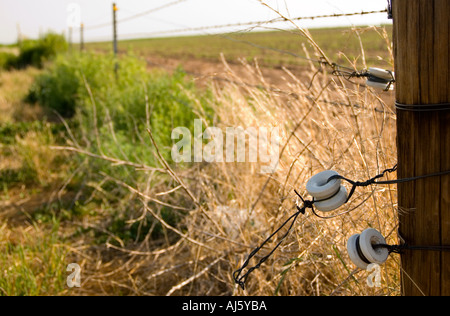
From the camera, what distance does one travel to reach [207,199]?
129 inches

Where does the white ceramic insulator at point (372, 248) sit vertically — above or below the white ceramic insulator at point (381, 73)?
below

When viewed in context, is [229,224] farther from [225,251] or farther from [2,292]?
[2,292]

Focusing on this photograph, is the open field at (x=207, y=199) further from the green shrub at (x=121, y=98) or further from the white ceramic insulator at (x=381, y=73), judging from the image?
the white ceramic insulator at (x=381, y=73)

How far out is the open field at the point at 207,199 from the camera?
92.7 inches

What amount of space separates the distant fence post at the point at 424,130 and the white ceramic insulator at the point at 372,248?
81mm

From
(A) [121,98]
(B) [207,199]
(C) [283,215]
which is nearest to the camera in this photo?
(C) [283,215]

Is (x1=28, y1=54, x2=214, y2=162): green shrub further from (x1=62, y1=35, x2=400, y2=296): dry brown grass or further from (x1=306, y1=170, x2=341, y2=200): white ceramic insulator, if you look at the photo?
(x1=306, y1=170, x2=341, y2=200): white ceramic insulator

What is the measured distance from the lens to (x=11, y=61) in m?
18.9

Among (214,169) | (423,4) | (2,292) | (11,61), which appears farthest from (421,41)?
(11,61)

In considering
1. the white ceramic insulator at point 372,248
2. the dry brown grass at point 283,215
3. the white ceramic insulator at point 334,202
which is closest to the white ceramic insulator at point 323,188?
the white ceramic insulator at point 334,202

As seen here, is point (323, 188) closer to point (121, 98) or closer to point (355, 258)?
point (355, 258)

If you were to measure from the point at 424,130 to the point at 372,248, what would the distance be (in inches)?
15.8

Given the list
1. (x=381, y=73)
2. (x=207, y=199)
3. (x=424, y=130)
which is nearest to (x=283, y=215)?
(x=207, y=199)
